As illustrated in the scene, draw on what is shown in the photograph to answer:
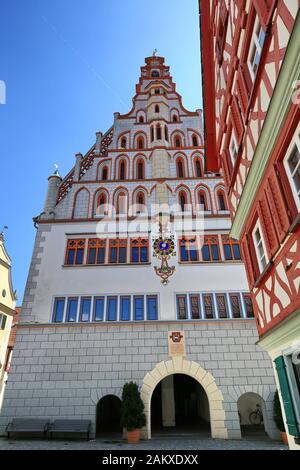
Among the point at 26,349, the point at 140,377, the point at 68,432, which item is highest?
the point at 26,349

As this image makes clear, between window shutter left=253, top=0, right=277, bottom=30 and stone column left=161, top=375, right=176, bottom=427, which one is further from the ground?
window shutter left=253, top=0, right=277, bottom=30

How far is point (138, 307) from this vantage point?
45.6ft

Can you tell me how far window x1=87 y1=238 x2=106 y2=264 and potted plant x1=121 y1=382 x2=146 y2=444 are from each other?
5778 mm

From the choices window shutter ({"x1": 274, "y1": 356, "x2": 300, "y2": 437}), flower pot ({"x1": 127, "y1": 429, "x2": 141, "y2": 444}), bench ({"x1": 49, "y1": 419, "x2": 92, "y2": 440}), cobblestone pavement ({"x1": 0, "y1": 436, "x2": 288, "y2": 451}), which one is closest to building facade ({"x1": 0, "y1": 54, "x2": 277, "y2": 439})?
bench ({"x1": 49, "y1": 419, "x2": 92, "y2": 440})

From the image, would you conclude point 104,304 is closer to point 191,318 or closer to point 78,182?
point 191,318

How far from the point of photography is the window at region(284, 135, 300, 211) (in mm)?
4902

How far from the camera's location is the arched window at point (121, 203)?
53.3ft

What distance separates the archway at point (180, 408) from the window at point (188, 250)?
7244mm

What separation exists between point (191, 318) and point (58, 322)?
6.03 metres

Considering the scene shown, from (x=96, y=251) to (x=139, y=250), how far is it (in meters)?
2.17

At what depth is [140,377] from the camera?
12680 mm

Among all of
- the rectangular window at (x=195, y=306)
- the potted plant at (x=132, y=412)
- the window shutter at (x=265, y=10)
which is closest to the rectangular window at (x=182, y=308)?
the rectangular window at (x=195, y=306)

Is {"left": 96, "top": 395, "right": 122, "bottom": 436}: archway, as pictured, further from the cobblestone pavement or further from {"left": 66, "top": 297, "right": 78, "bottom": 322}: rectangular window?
{"left": 66, "top": 297, "right": 78, "bottom": 322}: rectangular window
